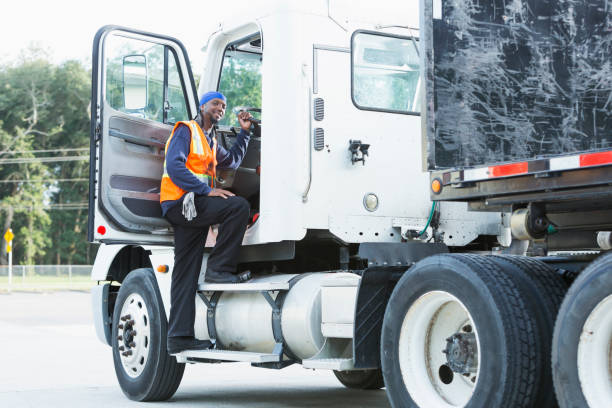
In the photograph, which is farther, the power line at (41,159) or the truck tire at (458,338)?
the power line at (41,159)

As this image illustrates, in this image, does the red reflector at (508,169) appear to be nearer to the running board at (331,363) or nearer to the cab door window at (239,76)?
the running board at (331,363)

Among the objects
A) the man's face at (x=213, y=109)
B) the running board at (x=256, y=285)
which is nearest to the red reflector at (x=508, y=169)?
the running board at (x=256, y=285)

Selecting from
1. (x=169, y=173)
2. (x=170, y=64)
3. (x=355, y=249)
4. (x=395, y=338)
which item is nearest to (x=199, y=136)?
(x=169, y=173)

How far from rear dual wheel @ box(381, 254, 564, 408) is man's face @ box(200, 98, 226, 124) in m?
3.06

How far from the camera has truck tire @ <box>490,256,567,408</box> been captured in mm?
4594

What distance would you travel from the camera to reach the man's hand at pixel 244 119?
7742mm

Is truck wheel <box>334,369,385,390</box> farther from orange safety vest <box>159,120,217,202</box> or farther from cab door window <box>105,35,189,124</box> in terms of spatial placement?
cab door window <box>105,35,189,124</box>

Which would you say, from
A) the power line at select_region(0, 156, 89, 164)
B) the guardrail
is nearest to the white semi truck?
the guardrail

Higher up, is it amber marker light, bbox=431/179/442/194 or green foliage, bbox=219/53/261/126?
green foliage, bbox=219/53/261/126

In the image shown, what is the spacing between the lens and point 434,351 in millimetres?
5262

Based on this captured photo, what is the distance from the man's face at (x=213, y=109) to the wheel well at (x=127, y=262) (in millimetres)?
1672

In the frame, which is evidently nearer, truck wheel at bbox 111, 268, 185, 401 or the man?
the man

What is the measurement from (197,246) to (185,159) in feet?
2.20

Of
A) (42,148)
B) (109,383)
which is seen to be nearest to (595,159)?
(109,383)
